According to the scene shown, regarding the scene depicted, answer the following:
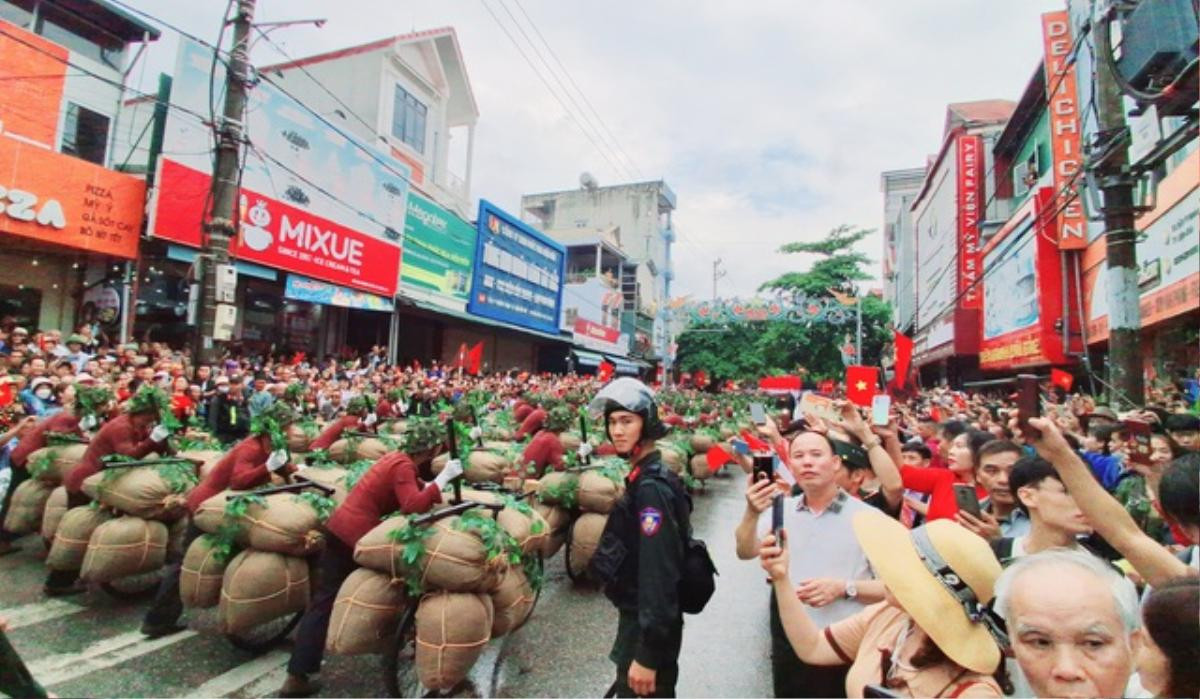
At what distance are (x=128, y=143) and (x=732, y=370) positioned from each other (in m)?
31.9

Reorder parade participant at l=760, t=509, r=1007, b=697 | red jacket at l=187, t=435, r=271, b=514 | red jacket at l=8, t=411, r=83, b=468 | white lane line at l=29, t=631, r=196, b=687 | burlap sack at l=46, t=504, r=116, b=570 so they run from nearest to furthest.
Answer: parade participant at l=760, t=509, r=1007, b=697
white lane line at l=29, t=631, r=196, b=687
red jacket at l=187, t=435, r=271, b=514
burlap sack at l=46, t=504, r=116, b=570
red jacket at l=8, t=411, r=83, b=468

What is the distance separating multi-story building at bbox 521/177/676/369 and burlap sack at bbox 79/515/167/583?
3609 cm

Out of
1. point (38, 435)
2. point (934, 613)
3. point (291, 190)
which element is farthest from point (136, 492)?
point (291, 190)

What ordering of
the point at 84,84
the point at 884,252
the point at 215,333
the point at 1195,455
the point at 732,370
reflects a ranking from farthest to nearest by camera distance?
the point at 884,252 → the point at 732,370 → the point at 84,84 → the point at 215,333 → the point at 1195,455

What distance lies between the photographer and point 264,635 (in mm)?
4297

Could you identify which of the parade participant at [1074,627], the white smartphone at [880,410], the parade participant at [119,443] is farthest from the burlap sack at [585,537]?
the parade participant at [1074,627]

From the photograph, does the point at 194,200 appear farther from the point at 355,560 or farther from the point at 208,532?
the point at 355,560

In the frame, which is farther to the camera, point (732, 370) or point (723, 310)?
→ point (732, 370)

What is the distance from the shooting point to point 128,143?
12.4 m

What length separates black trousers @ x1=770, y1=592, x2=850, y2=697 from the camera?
259 cm

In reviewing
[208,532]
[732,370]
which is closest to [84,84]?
[208,532]

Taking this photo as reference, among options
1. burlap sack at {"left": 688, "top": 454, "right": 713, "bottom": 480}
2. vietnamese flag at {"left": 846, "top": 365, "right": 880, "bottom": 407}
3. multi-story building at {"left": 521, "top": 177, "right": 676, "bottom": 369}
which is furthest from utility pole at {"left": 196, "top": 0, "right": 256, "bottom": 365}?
multi-story building at {"left": 521, "top": 177, "right": 676, "bottom": 369}

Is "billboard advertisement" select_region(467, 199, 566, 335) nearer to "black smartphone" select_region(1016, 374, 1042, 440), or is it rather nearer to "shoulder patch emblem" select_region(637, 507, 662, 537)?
"shoulder patch emblem" select_region(637, 507, 662, 537)

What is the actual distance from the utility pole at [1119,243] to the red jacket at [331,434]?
875cm
